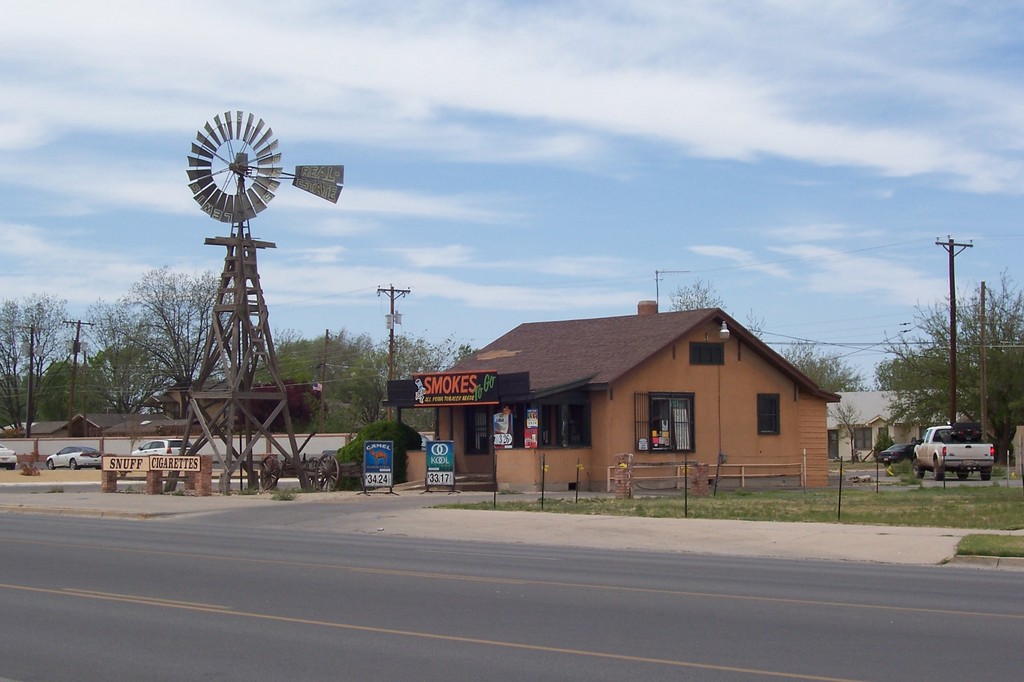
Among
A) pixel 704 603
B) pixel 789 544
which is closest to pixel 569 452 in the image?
pixel 789 544

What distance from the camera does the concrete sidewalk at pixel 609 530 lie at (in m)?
19.2

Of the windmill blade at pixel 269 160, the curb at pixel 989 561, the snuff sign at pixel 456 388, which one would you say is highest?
the windmill blade at pixel 269 160

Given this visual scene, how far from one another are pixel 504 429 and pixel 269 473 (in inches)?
282

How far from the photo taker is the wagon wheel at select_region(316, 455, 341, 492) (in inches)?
1391

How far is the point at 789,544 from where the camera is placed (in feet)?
66.0

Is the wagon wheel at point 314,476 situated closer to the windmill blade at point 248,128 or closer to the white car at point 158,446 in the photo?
the windmill blade at point 248,128

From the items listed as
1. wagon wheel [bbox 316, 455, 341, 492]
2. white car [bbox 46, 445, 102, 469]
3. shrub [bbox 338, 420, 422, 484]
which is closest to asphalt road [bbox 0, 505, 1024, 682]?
wagon wheel [bbox 316, 455, 341, 492]

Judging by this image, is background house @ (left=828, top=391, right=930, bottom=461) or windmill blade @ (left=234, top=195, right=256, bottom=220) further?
background house @ (left=828, top=391, right=930, bottom=461)

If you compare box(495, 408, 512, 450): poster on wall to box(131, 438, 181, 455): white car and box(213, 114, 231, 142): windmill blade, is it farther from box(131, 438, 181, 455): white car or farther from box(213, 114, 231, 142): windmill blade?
box(131, 438, 181, 455): white car

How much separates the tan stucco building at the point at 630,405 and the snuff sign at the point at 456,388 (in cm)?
4

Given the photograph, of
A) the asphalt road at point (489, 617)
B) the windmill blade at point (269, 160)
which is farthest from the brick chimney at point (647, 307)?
the asphalt road at point (489, 617)

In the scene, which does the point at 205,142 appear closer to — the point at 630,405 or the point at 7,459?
the point at 630,405

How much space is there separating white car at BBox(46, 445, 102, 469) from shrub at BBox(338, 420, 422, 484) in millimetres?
32347

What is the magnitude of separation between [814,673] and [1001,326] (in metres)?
57.7
